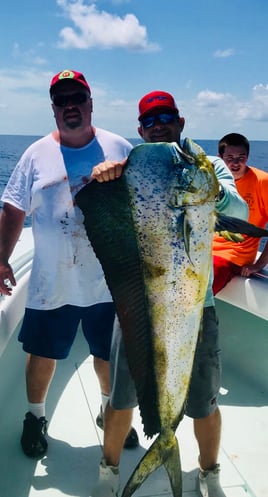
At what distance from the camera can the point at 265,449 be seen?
2.60 metres

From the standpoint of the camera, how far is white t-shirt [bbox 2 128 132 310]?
2217 millimetres

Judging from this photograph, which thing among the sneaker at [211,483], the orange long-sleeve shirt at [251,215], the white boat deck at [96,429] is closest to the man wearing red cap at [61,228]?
the white boat deck at [96,429]

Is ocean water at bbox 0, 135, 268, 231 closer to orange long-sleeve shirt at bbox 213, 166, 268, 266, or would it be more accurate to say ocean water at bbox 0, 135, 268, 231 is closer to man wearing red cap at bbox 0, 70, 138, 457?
orange long-sleeve shirt at bbox 213, 166, 268, 266

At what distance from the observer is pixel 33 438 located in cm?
247

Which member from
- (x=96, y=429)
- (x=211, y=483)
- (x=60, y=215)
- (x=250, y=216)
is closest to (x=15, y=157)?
(x=250, y=216)

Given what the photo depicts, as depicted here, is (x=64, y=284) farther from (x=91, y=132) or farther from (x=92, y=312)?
(x=91, y=132)

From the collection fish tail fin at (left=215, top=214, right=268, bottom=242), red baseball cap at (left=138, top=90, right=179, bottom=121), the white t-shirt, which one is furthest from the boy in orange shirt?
fish tail fin at (left=215, top=214, right=268, bottom=242)

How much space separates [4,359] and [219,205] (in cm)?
183

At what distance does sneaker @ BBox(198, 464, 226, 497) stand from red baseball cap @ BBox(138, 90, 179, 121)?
1522 mm

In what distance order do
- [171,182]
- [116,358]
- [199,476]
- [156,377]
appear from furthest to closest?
[199,476], [116,358], [156,377], [171,182]

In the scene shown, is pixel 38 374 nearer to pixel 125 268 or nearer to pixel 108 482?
pixel 108 482

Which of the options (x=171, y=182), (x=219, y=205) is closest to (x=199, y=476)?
(x=219, y=205)

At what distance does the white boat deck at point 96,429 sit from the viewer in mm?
2297

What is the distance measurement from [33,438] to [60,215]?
3.83 ft
